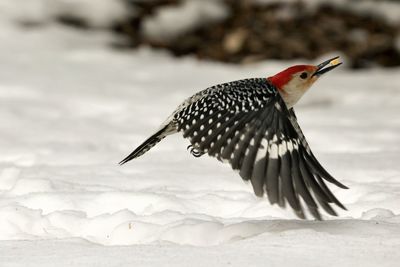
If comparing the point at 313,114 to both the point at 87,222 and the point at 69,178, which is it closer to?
the point at 69,178

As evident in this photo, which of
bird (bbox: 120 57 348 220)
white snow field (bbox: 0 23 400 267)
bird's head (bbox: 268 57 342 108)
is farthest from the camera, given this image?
bird's head (bbox: 268 57 342 108)

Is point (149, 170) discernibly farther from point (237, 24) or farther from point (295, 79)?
point (237, 24)

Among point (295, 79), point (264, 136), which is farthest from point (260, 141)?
point (295, 79)

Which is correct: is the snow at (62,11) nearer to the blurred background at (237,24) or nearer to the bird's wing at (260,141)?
the blurred background at (237,24)

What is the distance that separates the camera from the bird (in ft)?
12.8

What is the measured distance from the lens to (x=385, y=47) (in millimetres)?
9773

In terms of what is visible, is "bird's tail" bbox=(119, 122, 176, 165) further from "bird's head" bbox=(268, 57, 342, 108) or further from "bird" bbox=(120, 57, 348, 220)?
"bird's head" bbox=(268, 57, 342, 108)

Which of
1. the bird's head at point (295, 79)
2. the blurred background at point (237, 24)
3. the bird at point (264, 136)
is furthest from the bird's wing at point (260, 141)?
the blurred background at point (237, 24)

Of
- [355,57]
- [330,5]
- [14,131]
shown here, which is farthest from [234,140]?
[330,5]

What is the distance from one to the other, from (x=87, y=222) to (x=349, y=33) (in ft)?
20.1

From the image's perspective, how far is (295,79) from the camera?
15.6 ft

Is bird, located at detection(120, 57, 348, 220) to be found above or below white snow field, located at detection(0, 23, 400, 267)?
above

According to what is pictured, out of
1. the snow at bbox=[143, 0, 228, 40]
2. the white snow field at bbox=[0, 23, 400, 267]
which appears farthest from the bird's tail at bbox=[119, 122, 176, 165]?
the snow at bbox=[143, 0, 228, 40]

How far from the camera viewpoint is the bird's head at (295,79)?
4.73 metres
